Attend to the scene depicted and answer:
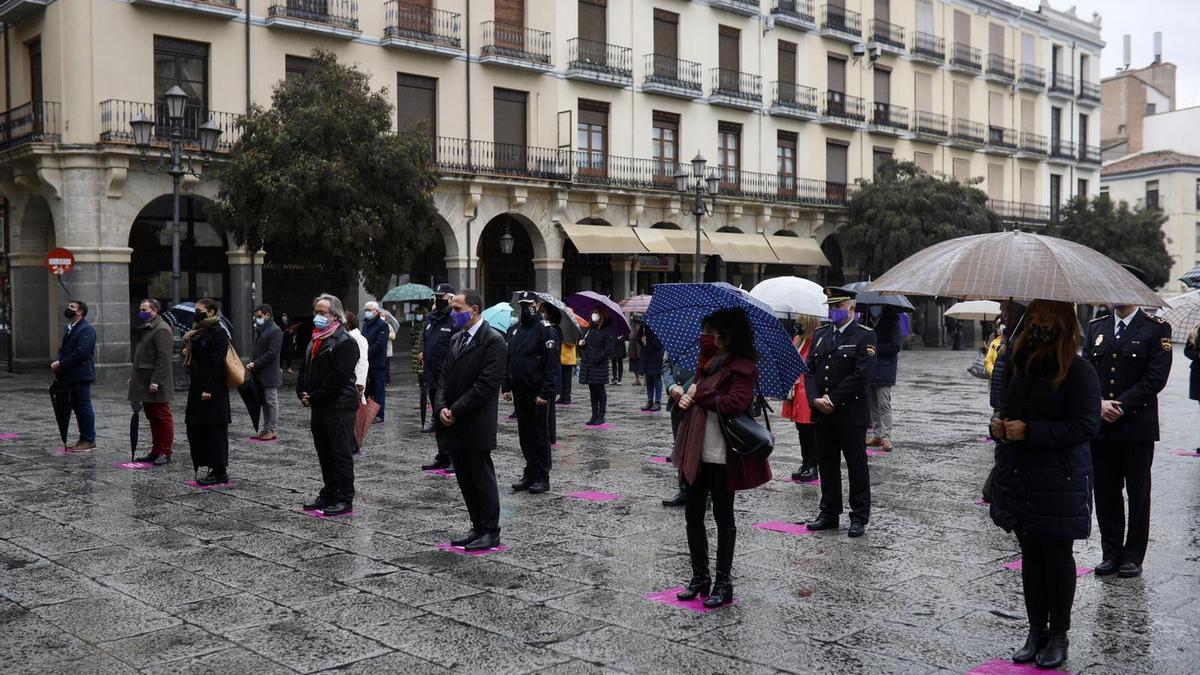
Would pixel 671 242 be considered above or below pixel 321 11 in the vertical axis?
below

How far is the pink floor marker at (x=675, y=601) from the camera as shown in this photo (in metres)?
5.71

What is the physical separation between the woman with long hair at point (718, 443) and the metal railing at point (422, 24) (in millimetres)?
21865

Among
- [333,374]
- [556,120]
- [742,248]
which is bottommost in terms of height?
[333,374]

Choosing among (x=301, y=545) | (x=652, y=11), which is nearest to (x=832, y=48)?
(x=652, y=11)

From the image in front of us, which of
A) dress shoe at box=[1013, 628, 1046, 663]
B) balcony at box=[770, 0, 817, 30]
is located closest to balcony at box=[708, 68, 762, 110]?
balcony at box=[770, 0, 817, 30]

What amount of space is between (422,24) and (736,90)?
1126 centimetres

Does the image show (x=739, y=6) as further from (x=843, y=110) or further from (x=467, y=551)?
(x=467, y=551)

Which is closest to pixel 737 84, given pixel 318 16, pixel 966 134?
pixel 966 134

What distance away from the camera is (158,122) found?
22.4 meters

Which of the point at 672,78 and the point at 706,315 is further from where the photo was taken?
the point at 672,78

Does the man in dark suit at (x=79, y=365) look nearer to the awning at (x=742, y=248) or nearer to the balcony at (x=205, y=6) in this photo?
the balcony at (x=205, y=6)

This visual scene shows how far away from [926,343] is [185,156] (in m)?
26.9

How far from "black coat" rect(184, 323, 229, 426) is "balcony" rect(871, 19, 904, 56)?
32227 millimetres

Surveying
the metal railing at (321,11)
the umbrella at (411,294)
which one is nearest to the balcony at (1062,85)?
the metal railing at (321,11)
